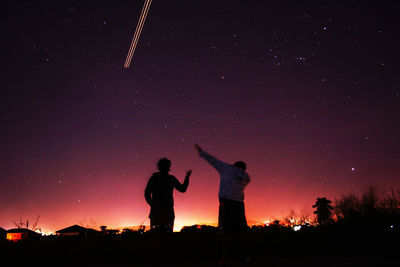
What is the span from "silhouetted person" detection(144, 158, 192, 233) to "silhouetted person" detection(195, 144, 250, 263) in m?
0.79

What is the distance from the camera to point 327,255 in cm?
631

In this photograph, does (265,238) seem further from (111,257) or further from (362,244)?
(111,257)

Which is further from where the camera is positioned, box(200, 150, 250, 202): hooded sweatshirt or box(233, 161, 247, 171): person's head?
box(233, 161, 247, 171): person's head

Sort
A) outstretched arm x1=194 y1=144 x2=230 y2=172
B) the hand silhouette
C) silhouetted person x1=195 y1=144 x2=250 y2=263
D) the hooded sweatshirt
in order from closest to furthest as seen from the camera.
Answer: silhouetted person x1=195 y1=144 x2=250 y2=263
the hooded sweatshirt
outstretched arm x1=194 y1=144 x2=230 y2=172
the hand silhouette

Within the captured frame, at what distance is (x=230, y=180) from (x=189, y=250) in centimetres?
191

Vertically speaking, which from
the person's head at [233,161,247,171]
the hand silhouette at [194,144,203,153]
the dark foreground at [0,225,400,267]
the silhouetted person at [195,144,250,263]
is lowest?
the dark foreground at [0,225,400,267]

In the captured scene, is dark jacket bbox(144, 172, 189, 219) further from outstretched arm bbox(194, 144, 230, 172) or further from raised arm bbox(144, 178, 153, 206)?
outstretched arm bbox(194, 144, 230, 172)

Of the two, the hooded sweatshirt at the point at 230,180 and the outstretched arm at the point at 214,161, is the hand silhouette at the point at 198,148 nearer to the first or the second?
the outstretched arm at the point at 214,161

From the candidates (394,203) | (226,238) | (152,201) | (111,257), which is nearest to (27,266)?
(111,257)

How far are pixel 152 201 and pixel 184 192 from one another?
0.61 metres

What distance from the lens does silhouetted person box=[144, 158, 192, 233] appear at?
5.34m

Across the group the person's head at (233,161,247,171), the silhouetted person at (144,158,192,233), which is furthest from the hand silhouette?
the person's head at (233,161,247,171)

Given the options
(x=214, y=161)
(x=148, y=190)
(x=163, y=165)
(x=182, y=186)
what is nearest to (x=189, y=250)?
(x=182, y=186)

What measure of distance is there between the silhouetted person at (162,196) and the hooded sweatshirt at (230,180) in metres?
0.74
